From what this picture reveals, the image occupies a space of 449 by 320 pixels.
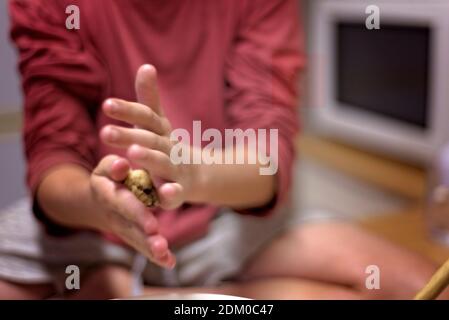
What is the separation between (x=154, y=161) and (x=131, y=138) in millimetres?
21

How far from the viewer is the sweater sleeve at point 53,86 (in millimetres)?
393

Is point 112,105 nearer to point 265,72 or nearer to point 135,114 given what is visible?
point 135,114

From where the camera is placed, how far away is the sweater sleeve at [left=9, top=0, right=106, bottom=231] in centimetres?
39

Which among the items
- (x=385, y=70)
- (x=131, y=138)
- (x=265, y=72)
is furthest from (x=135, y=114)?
(x=385, y=70)

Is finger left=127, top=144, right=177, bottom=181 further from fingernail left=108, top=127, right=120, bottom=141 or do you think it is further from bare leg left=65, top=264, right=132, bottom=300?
bare leg left=65, top=264, right=132, bottom=300

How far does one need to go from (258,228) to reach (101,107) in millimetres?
187

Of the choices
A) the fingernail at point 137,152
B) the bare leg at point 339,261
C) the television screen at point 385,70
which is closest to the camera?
the fingernail at point 137,152

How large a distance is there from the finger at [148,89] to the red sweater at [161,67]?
2cm

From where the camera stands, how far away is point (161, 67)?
0.42m

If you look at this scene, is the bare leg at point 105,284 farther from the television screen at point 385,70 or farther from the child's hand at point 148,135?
the television screen at point 385,70

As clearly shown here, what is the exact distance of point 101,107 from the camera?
40 centimetres

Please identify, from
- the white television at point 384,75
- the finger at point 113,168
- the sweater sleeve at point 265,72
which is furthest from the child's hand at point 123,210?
the white television at point 384,75

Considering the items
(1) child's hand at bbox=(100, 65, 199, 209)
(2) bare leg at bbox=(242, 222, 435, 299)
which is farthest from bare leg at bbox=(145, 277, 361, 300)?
(1) child's hand at bbox=(100, 65, 199, 209)
